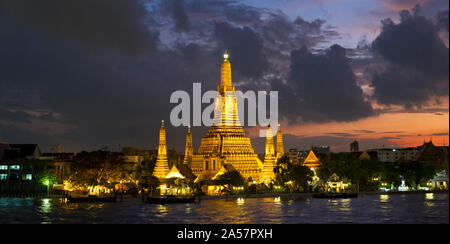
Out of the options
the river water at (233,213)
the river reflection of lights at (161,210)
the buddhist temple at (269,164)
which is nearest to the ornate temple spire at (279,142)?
the buddhist temple at (269,164)

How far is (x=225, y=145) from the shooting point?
88062 millimetres

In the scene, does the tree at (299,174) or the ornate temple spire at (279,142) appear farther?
the ornate temple spire at (279,142)

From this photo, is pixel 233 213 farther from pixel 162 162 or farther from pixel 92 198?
pixel 162 162

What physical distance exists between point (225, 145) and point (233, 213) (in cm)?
3598

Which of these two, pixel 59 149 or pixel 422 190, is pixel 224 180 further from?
pixel 59 149

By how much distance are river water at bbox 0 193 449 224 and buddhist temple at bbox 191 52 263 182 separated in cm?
2056

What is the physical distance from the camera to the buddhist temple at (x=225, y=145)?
279 feet

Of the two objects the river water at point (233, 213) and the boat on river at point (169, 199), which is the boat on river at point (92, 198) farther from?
the boat on river at point (169, 199)

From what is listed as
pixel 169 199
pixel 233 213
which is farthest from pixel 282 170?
pixel 233 213

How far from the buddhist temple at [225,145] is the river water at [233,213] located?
20.6 meters

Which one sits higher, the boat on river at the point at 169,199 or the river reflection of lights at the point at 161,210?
the boat on river at the point at 169,199

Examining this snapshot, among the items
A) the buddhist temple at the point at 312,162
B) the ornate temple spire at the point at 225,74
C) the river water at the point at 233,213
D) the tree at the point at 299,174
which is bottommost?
the river water at the point at 233,213
